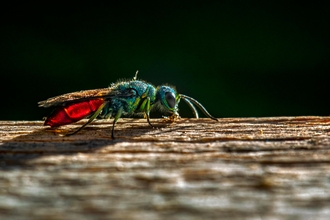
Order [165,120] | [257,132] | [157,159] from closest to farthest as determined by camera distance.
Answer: [157,159]
[257,132]
[165,120]

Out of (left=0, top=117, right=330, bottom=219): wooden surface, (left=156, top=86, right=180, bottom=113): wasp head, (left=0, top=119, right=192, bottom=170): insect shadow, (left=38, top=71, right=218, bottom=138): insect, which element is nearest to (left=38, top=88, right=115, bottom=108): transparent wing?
(left=38, top=71, right=218, bottom=138): insect

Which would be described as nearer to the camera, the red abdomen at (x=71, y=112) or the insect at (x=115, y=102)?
the red abdomen at (x=71, y=112)

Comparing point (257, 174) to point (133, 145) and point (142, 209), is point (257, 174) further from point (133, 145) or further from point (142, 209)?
point (133, 145)

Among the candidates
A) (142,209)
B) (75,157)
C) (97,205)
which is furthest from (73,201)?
(75,157)

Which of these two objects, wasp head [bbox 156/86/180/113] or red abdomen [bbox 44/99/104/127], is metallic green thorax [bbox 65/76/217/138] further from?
red abdomen [bbox 44/99/104/127]

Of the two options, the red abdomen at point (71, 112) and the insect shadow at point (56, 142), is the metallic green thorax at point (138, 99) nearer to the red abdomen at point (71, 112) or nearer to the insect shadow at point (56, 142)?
the red abdomen at point (71, 112)

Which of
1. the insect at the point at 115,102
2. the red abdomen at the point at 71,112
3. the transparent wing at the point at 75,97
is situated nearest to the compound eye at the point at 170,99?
the insect at the point at 115,102

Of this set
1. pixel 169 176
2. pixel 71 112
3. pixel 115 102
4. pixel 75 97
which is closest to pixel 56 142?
pixel 169 176
